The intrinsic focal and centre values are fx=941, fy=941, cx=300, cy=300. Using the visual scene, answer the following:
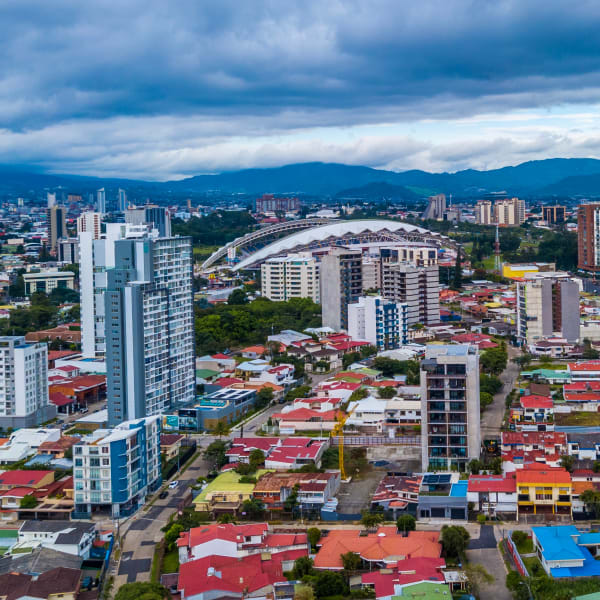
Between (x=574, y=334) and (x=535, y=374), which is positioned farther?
(x=574, y=334)

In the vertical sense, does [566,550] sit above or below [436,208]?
below

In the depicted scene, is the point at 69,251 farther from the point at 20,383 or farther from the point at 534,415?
A: the point at 534,415

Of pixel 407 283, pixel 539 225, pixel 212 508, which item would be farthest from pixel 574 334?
pixel 539 225

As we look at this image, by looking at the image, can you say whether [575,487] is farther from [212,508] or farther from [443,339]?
[443,339]

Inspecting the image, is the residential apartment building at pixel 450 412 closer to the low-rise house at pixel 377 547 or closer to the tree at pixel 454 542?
the low-rise house at pixel 377 547

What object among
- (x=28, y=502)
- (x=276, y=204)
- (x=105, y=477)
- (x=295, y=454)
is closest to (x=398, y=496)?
(x=295, y=454)

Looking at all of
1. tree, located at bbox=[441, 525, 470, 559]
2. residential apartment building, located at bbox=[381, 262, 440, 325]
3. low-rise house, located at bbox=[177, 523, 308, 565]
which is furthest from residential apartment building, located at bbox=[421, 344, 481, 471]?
residential apartment building, located at bbox=[381, 262, 440, 325]
